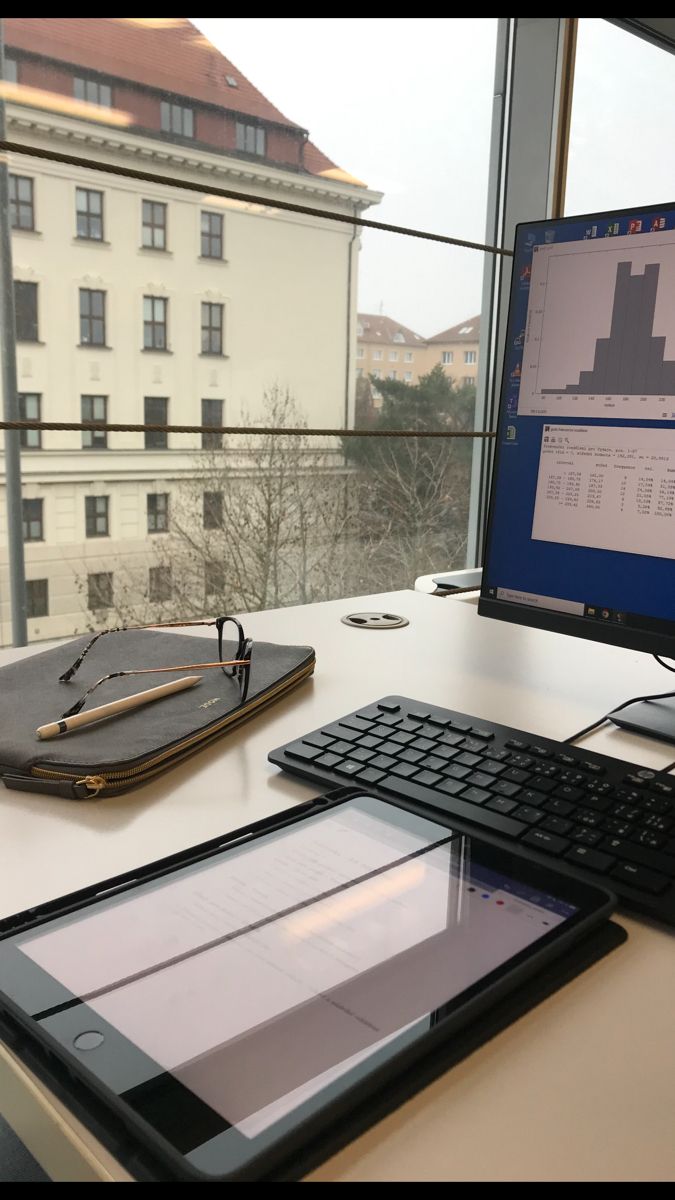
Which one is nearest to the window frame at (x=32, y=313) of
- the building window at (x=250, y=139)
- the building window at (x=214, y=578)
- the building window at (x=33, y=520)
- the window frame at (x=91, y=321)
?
the window frame at (x=91, y=321)

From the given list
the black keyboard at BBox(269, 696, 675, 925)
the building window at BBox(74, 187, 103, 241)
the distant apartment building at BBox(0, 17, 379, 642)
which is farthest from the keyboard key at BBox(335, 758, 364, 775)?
the building window at BBox(74, 187, 103, 241)

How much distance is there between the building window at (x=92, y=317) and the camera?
17.5 ft

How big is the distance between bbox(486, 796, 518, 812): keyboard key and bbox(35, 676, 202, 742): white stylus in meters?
0.28

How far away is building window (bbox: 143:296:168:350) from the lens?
5.53 m

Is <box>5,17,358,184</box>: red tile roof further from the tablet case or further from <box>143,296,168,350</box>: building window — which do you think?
the tablet case

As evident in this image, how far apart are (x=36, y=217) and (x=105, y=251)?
427 mm

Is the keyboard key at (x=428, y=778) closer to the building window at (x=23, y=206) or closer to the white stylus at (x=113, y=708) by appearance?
the white stylus at (x=113, y=708)

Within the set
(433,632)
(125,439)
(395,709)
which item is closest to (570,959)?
(395,709)

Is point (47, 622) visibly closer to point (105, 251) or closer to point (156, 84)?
point (105, 251)

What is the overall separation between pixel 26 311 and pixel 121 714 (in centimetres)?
529

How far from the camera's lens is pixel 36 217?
5.27 m

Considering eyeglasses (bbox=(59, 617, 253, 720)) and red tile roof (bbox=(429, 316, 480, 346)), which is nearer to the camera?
eyeglasses (bbox=(59, 617, 253, 720))

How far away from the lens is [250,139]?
4820 millimetres

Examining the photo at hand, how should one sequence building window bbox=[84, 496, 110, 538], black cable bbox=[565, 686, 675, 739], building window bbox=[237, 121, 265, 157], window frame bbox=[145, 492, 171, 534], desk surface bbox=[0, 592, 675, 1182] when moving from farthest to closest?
building window bbox=[84, 496, 110, 538]
window frame bbox=[145, 492, 171, 534]
building window bbox=[237, 121, 265, 157]
black cable bbox=[565, 686, 675, 739]
desk surface bbox=[0, 592, 675, 1182]
